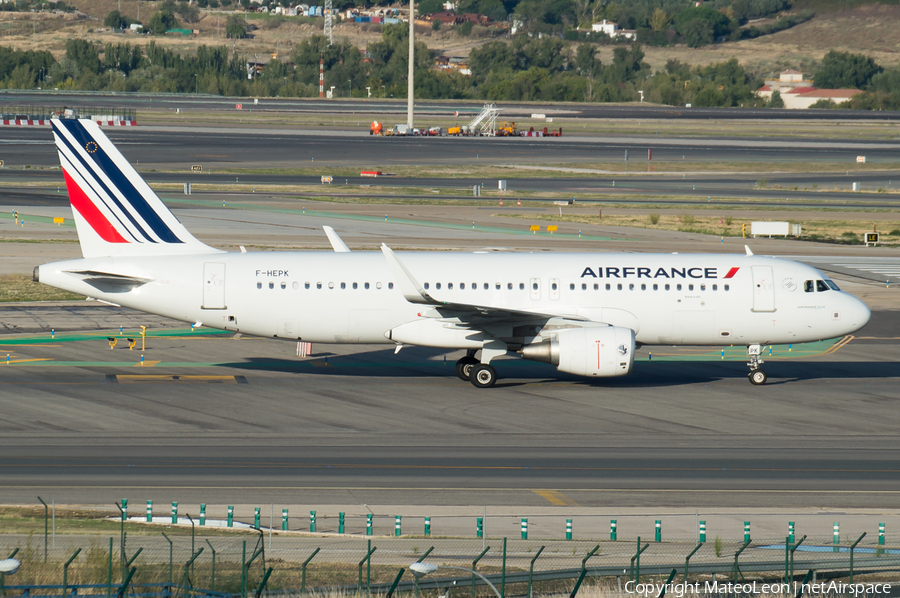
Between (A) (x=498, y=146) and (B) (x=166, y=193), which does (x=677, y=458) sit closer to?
(B) (x=166, y=193)

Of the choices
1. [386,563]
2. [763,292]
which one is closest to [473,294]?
[763,292]

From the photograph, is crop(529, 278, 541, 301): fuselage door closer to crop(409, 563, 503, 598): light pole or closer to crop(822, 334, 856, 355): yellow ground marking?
crop(822, 334, 856, 355): yellow ground marking

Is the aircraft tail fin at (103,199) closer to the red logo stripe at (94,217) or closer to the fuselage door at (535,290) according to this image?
the red logo stripe at (94,217)

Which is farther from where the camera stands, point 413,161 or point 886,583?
point 413,161

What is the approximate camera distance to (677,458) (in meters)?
30.2

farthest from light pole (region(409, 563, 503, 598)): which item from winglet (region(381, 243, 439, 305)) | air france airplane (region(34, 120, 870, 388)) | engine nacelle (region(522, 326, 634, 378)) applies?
air france airplane (region(34, 120, 870, 388))

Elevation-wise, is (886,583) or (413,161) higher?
(413,161)

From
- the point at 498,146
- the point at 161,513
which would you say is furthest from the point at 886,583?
the point at 498,146

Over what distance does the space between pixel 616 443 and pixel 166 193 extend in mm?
67580

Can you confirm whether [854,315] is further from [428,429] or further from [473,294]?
[428,429]

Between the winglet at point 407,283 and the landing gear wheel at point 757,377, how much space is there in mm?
12570

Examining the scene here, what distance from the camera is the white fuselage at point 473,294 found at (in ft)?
123

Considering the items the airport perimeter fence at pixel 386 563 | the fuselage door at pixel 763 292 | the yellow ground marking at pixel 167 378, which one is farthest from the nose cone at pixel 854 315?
the yellow ground marking at pixel 167 378

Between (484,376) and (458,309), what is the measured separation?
317cm
